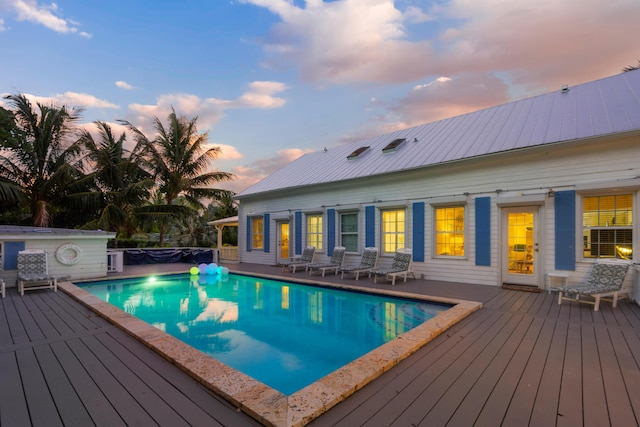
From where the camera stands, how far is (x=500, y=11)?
8.81 meters

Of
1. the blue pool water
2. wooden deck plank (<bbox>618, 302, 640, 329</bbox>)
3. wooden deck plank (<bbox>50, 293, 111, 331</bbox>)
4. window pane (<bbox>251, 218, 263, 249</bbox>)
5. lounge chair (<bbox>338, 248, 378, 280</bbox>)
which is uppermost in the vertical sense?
window pane (<bbox>251, 218, 263, 249</bbox>)

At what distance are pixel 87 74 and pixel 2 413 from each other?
13355 mm

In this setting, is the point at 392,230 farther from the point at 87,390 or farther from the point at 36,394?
the point at 36,394

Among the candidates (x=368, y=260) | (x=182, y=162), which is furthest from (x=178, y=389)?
(x=182, y=162)

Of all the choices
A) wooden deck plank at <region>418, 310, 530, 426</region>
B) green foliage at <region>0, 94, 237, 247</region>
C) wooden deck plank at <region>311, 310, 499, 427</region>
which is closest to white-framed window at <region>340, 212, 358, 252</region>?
wooden deck plank at <region>311, 310, 499, 427</region>

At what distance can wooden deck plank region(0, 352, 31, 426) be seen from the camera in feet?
7.47

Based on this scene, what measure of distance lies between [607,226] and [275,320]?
706cm

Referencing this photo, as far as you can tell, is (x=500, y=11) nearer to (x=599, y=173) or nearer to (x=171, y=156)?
(x=599, y=173)

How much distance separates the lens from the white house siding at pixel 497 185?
21.5ft

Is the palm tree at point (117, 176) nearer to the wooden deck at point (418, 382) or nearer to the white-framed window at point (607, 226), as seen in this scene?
the wooden deck at point (418, 382)

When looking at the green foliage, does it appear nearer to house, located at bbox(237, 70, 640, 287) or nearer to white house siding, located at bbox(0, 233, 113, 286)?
white house siding, located at bbox(0, 233, 113, 286)

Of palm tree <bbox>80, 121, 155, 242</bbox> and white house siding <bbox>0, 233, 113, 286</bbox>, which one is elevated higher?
palm tree <bbox>80, 121, 155, 242</bbox>

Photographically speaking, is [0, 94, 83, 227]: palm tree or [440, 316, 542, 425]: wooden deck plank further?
[0, 94, 83, 227]: palm tree

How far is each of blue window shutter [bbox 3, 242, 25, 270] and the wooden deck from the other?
181 inches
